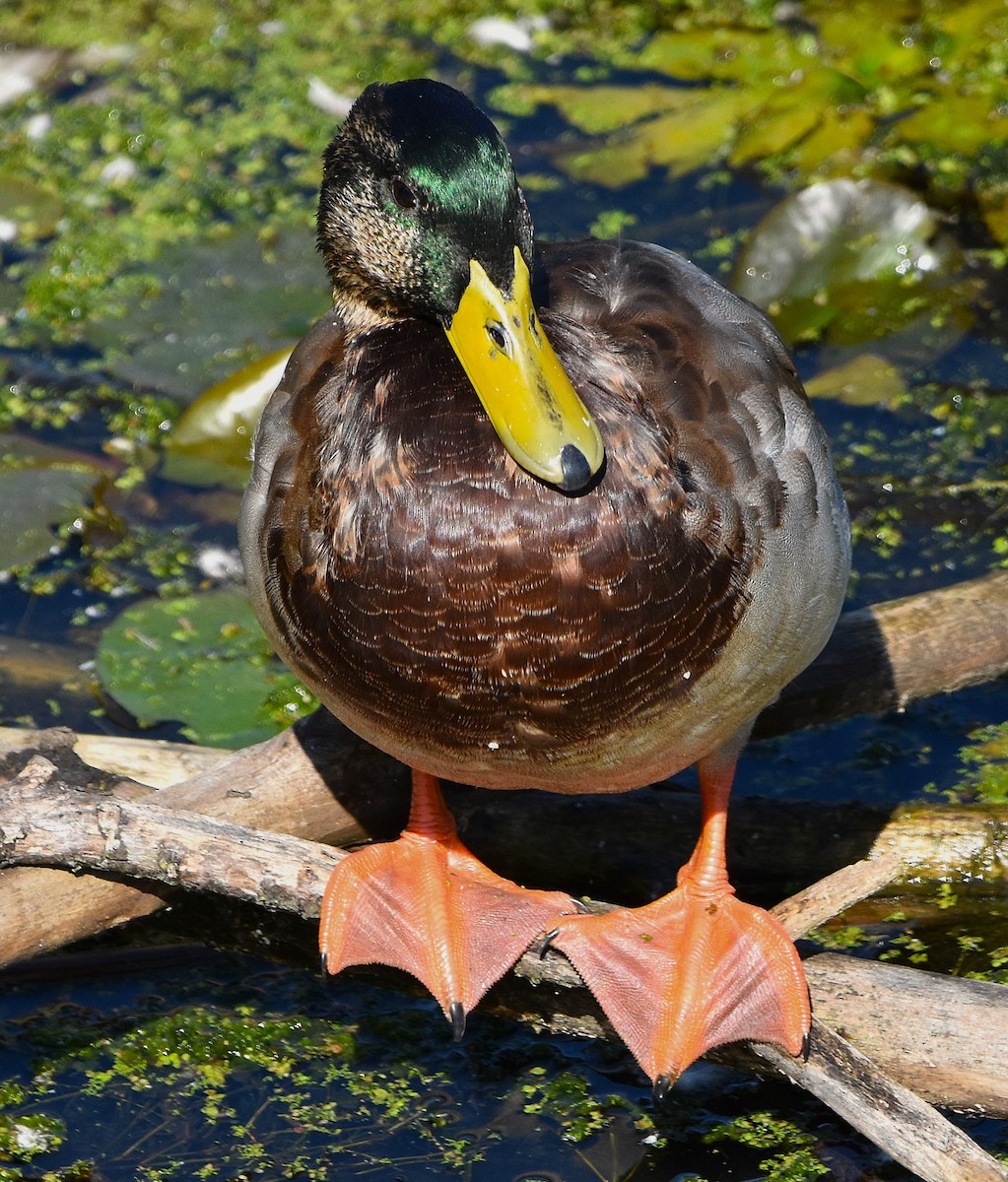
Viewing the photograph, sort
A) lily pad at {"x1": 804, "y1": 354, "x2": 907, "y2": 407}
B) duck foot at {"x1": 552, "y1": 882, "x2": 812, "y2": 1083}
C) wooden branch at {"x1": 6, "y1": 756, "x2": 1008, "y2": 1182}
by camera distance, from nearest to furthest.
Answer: wooden branch at {"x1": 6, "y1": 756, "x2": 1008, "y2": 1182}
duck foot at {"x1": 552, "y1": 882, "x2": 812, "y2": 1083}
lily pad at {"x1": 804, "y1": 354, "x2": 907, "y2": 407}

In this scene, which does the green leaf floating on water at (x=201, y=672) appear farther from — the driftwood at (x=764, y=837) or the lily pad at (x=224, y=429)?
the lily pad at (x=224, y=429)

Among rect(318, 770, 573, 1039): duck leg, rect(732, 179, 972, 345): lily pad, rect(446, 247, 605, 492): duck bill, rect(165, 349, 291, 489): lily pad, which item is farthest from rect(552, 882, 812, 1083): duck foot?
rect(732, 179, 972, 345): lily pad

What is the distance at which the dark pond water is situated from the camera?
10.2ft

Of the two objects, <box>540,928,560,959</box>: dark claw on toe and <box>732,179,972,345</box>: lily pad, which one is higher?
<box>732,179,972,345</box>: lily pad

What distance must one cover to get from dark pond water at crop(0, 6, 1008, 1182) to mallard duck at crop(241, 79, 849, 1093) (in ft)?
1.03

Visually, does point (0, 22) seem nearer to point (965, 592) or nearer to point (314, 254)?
point (314, 254)

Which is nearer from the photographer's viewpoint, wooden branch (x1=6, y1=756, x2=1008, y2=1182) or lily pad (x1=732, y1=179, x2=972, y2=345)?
wooden branch (x1=6, y1=756, x2=1008, y2=1182)

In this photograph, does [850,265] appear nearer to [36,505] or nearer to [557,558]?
[36,505]

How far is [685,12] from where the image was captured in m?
6.83

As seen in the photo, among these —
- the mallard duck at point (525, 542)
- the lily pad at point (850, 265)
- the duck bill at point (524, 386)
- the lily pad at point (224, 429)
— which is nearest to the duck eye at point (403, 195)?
the mallard duck at point (525, 542)

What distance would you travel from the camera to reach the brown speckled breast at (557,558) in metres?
2.72

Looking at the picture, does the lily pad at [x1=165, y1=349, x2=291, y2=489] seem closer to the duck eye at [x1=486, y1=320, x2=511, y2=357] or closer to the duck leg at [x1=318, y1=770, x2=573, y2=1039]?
the duck leg at [x1=318, y1=770, x2=573, y2=1039]

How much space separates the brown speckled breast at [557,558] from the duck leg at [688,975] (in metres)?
0.30

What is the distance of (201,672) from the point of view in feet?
14.0
